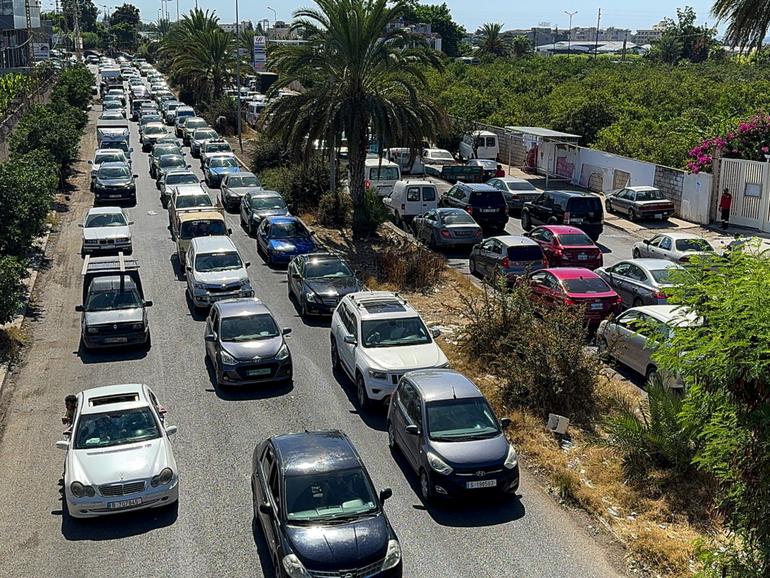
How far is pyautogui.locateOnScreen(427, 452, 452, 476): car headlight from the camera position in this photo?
12227 mm

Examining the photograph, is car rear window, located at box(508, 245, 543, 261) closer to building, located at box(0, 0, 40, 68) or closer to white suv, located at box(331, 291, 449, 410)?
white suv, located at box(331, 291, 449, 410)

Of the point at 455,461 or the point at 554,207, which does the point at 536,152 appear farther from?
the point at 455,461

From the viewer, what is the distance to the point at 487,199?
3148 cm

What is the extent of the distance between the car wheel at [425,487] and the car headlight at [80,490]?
4.63 m

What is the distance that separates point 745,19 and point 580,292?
6879mm

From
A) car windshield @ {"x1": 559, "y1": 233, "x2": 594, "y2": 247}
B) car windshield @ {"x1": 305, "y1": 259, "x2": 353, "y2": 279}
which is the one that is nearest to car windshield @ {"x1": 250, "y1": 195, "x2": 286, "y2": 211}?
car windshield @ {"x1": 305, "y1": 259, "x2": 353, "y2": 279}

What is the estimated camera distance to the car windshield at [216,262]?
2305 cm

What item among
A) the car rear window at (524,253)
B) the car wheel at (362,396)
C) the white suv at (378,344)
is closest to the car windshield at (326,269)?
the white suv at (378,344)

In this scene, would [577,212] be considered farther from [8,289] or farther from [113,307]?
[8,289]

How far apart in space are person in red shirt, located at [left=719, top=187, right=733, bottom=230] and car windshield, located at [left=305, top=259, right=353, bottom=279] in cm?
1719

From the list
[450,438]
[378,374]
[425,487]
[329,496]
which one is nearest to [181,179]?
[378,374]

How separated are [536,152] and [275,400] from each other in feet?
110

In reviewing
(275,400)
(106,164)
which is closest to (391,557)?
(275,400)

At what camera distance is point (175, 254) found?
29.2 m
